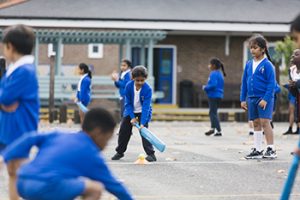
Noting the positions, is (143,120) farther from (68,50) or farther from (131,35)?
(68,50)

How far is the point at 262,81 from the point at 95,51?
23.9 metres

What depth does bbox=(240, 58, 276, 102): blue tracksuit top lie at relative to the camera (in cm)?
1436

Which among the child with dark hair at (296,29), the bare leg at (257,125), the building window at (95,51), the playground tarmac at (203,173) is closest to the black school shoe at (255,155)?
the playground tarmac at (203,173)

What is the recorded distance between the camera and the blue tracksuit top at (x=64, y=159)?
6496mm

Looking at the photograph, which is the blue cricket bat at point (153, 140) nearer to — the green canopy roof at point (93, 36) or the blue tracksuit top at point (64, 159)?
the blue tracksuit top at point (64, 159)

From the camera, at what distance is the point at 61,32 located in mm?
32469

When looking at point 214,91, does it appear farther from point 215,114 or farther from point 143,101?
point 143,101

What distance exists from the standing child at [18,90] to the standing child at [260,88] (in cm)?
667

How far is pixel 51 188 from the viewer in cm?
646

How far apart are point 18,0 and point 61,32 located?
5.88m

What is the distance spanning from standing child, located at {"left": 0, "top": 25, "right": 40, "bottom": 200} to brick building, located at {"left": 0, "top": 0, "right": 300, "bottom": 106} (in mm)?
25933

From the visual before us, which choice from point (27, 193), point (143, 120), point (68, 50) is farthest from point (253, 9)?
point (27, 193)

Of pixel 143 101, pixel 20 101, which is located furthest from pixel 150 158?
pixel 20 101

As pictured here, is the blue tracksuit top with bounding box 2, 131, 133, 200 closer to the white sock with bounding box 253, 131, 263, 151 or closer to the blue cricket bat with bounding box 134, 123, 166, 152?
the blue cricket bat with bounding box 134, 123, 166, 152
